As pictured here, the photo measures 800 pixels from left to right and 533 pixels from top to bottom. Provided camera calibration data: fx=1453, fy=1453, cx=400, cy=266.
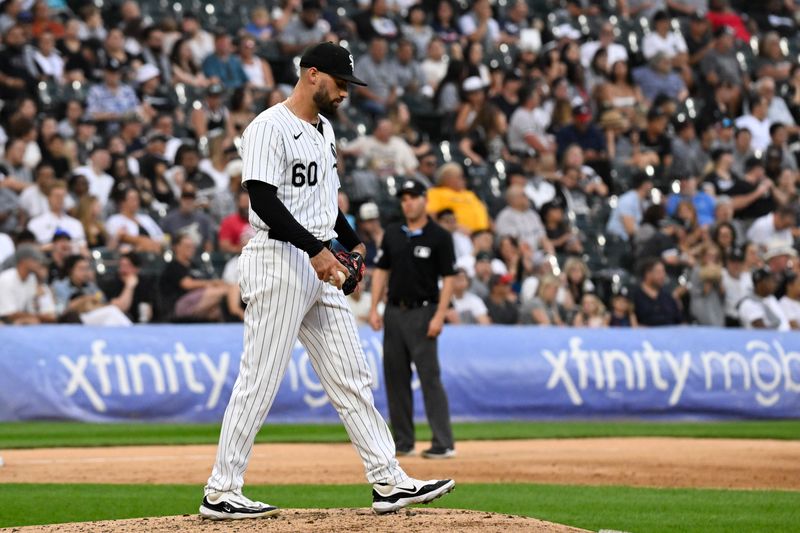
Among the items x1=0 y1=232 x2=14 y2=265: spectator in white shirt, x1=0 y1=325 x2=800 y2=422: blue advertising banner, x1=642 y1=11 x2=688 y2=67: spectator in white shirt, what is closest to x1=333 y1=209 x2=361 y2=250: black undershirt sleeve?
x1=0 y1=325 x2=800 y2=422: blue advertising banner

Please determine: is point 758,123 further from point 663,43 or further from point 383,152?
point 383,152

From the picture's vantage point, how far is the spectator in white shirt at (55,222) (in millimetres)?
16875

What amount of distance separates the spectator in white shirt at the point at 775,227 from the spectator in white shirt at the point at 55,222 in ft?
33.5

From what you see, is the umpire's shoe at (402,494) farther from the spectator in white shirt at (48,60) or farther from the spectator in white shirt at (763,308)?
the spectator in white shirt at (763,308)

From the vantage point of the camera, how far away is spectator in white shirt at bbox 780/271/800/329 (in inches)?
795

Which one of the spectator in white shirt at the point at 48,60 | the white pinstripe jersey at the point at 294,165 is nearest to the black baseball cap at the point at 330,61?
the white pinstripe jersey at the point at 294,165

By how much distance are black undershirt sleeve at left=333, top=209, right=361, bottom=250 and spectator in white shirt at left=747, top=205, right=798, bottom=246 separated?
15.2 m

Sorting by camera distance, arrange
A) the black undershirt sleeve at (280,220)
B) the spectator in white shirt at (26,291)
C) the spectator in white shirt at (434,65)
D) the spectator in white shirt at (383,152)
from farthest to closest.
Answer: the spectator in white shirt at (434,65)
the spectator in white shirt at (383,152)
the spectator in white shirt at (26,291)
the black undershirt sleeve at (280,220)

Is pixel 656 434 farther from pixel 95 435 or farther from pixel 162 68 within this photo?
pixel 162 68

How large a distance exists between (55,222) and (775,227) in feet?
35.6

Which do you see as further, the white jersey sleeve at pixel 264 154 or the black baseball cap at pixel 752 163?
the black baseball cap at pixel 752 163

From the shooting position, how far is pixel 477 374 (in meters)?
16.9

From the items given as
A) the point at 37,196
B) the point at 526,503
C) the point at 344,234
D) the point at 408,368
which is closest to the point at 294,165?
the point at 344,234

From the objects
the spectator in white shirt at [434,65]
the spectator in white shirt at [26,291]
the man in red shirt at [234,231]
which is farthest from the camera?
the spectator in white shirt at [434,65]
